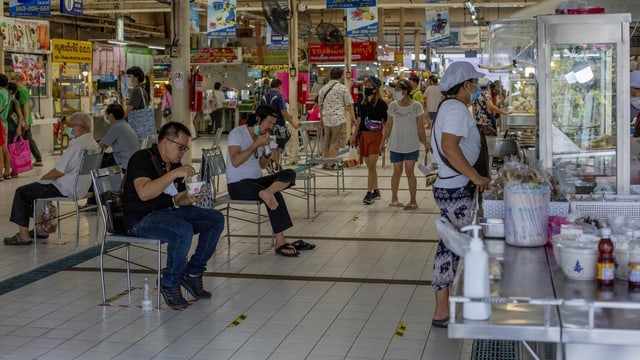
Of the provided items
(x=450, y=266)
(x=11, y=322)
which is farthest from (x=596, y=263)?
(x=11, y=322)

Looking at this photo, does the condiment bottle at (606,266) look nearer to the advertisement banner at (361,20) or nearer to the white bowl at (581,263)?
the white bowl at (581,263)

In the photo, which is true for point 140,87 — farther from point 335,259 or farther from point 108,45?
point 108,45

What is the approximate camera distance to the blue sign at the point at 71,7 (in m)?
14.1

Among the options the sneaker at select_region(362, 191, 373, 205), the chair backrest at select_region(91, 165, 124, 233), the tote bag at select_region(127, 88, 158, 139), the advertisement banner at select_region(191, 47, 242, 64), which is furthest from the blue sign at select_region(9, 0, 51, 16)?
the advertisement banner at select_region(191, 47, 242, 64)

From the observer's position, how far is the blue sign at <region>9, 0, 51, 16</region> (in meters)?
14.7

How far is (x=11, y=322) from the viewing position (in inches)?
219

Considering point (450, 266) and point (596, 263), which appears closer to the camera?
point (596, 263)

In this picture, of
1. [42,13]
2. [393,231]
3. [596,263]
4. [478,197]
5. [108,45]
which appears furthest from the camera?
[108,45]

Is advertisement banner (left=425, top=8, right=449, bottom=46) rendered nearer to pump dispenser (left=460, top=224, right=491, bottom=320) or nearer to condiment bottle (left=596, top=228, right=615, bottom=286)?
condiment bottle (left=596, top=228, right=615, bottom=286)

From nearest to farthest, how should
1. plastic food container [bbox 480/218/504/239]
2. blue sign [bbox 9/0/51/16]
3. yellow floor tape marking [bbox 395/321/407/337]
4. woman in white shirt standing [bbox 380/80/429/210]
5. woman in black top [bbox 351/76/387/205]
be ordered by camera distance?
plastic food container [bbox 480/218/504/239] → yellow floor tape marking [bbox 395/321/407/337] → woman in white shirt standing [bbox 380/80/429/210] → woman in black top [bbox 351/76/387/205] → blue sign [bbox 9/0/51/16]

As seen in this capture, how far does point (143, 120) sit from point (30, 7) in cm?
478

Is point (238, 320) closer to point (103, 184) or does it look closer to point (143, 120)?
point (103, 184)

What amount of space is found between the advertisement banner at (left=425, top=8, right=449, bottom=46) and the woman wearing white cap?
1843 cm

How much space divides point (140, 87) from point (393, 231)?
4171mm
